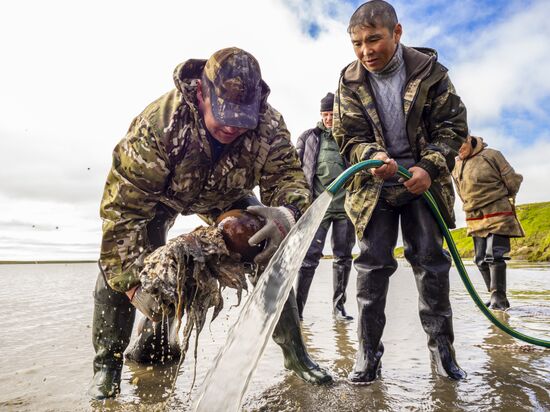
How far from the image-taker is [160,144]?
236cm

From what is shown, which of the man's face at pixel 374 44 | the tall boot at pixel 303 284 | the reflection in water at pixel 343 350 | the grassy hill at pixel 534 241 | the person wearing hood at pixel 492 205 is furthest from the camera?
the grassy hill at pixel 534 241

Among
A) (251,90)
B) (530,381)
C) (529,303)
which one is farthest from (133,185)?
(529,303)

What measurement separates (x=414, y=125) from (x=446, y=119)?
0.66 ft

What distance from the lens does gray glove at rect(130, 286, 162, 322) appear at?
214cm

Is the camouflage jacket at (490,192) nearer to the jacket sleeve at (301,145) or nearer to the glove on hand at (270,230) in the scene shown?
the jacket sleeve at (301,145)

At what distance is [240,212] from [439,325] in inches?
56.7

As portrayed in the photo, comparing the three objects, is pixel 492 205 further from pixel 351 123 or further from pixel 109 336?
pixel 109 336

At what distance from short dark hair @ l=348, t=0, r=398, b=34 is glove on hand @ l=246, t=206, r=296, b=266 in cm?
125

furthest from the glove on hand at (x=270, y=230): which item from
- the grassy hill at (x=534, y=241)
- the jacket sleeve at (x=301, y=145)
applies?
the grassy hill at (x=534, y=241)

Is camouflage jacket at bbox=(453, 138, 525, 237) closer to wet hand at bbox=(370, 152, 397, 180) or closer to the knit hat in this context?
the knit hat

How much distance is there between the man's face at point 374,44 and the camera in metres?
2.58

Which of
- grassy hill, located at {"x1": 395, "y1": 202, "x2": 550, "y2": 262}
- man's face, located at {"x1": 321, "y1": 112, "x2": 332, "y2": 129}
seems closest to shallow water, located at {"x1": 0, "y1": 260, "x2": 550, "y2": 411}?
man's face, located at {"x1": 321, "y1": 112, "x2": 332, "y2": 129}

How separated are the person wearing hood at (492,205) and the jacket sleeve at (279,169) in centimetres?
363

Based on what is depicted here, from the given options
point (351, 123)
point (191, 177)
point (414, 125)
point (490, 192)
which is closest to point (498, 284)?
point (490, 192)
